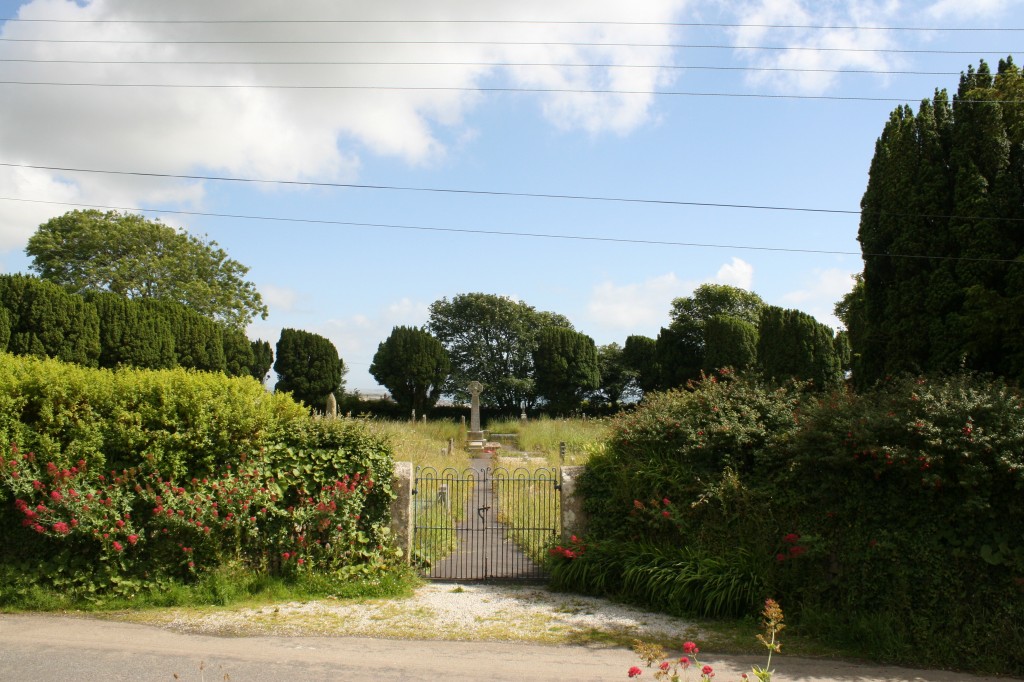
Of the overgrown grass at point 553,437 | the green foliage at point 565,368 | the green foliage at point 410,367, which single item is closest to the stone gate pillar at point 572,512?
the overgrown grass at point 553,437

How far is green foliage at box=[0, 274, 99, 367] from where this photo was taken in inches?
774

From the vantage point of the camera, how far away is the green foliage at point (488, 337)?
48625 millimetres

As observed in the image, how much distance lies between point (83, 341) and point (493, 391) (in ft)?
92.6

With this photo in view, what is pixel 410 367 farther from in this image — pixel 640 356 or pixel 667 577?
pixel 667 577

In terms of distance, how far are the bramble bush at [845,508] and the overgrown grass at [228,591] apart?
218cm

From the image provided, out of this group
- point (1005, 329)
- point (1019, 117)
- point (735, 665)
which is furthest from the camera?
point (1019, 117)

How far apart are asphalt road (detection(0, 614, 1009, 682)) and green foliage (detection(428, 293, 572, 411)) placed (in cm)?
4008

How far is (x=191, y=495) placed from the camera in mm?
7777

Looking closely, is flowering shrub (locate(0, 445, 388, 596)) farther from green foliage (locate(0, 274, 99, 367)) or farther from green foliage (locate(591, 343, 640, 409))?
green foliage (locate(591, 343, 640, 409))

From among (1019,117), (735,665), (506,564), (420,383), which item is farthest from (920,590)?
(420,383)

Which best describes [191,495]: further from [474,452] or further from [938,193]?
[474,452]

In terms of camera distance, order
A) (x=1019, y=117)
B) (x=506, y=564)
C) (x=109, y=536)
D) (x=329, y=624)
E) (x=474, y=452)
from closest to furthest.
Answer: (x=329, y=624) < (x=109, y=536) < (x=1019, y=117) < (x=506, y=564) < (x=474, y=452)

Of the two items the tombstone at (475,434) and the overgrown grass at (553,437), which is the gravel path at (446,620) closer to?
the overgrown grass at (553,437)

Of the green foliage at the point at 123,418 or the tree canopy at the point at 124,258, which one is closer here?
the green foliage at the point at 123,418
